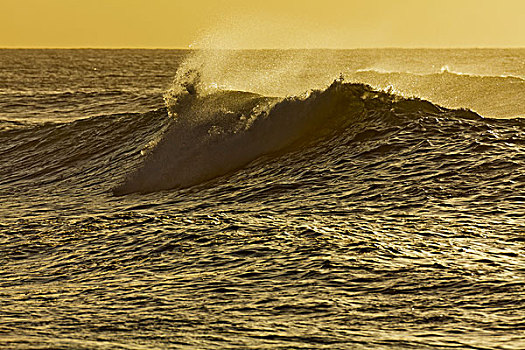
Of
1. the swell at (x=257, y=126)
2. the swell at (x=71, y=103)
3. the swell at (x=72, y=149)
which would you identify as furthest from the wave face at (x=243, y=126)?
the swell at (x=71, y=103)

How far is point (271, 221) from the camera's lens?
892cm

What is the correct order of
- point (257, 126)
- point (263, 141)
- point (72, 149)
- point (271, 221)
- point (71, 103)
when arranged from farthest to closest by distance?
1. point (71, 103)
2. point (72, 149)
3. point (257, 126)
4. point (263, 141)
5. point (271, 221)

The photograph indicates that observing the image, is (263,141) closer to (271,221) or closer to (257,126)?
(257,126)

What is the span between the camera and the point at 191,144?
1331cm

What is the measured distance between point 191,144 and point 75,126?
20.2ft

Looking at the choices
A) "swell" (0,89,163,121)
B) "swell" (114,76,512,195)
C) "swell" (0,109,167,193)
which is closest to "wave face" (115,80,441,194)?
"swell" (114,76,512,195)

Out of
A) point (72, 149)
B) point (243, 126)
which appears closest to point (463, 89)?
point (243, 126)

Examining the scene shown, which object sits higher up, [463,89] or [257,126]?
[463,89]

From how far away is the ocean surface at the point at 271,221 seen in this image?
18.9 ft

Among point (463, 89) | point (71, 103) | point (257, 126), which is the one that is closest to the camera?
point (257, 126)

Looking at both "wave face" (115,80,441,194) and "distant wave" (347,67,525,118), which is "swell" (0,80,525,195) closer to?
"wave face" (115,80,441,194)

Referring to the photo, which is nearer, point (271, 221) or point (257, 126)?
point (271, 221)

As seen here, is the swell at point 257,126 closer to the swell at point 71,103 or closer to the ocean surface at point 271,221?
the ocean surface at point 271,221

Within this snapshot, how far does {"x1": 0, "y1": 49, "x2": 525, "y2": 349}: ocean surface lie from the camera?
18.9 feet
